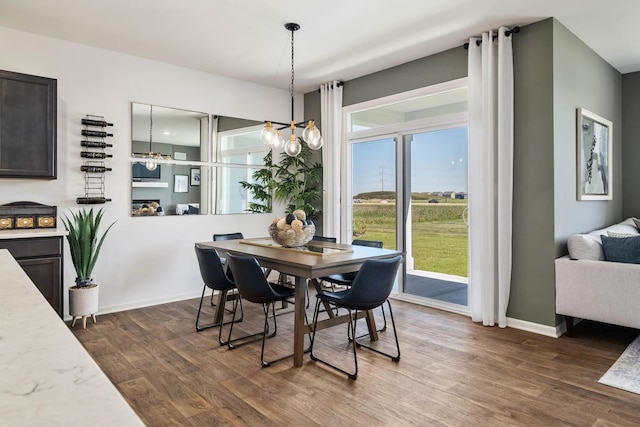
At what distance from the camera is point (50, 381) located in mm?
586

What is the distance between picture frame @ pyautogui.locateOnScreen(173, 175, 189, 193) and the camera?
488cm

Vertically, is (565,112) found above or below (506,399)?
above

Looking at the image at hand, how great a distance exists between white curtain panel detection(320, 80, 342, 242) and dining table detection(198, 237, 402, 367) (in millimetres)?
1878

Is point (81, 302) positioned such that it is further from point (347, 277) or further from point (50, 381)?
point (50, 381)

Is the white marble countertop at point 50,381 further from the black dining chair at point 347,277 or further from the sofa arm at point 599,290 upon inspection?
the sofa arm at point 599,290

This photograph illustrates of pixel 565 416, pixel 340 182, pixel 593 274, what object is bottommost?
pixel 565 416

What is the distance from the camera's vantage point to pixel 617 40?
4.10m

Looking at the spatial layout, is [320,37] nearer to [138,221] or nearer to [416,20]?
[416,20]

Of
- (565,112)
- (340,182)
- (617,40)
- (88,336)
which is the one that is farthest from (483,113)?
(88,336)

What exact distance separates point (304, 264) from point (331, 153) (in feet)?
9.89

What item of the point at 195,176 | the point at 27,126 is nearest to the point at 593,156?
the point at 195,176

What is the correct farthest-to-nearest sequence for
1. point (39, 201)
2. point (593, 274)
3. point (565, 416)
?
1. point (39, 201)
2. point (593, 274)
3. point (565, 416)

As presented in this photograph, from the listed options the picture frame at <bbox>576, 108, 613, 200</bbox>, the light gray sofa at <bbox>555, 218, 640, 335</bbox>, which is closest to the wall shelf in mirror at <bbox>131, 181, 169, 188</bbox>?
the light gray sofa at <bbox>555, 218, 640, 335</bbox>

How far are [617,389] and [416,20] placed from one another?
324cm
